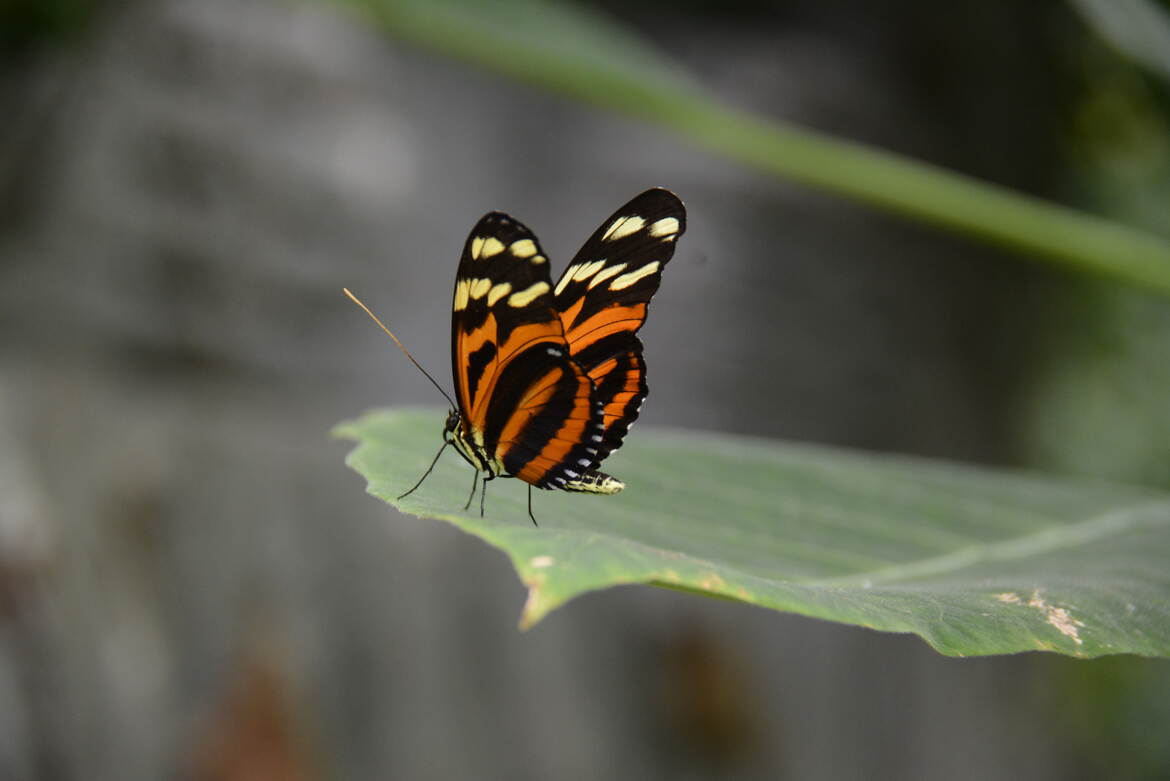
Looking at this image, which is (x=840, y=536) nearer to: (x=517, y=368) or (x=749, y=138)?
(x=517, y=368)

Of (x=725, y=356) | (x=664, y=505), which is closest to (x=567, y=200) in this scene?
(x=725, y=356)

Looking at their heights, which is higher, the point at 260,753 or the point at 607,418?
the point at 607,418

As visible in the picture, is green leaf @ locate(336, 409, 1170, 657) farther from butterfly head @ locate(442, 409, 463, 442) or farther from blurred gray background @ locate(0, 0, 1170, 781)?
blurred gray background @ locate(0, 0, 1170, 781)

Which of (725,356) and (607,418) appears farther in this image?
(725,356)

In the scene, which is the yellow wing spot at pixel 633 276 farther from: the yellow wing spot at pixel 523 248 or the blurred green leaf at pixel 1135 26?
the blurred green leaf at pixel 1135 26

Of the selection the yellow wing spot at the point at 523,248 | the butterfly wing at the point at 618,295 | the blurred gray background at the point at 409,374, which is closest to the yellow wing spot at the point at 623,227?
the butterfly wing at the point at 618,295

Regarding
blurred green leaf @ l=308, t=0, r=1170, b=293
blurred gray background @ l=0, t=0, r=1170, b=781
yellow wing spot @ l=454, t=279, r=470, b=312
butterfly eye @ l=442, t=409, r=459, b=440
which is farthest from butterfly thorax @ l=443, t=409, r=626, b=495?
blurred gray background @ l=0, t=0, r=1170, b=781

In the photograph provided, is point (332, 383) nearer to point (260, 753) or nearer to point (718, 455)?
point (260, 753)

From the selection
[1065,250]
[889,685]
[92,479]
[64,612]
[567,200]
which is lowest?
[64,612]
